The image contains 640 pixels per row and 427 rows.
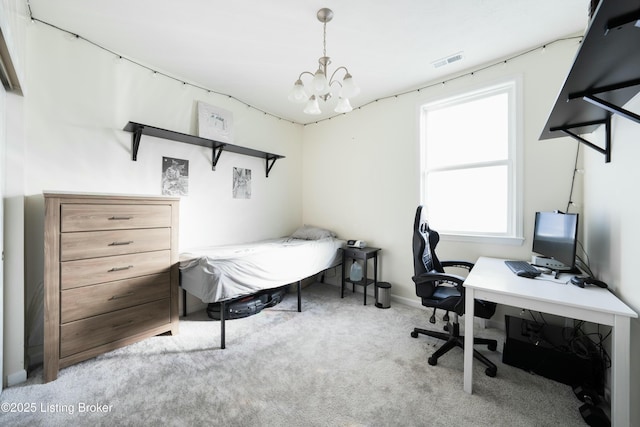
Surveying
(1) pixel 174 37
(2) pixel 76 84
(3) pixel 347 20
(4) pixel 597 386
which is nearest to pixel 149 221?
(2) pixel 76 84

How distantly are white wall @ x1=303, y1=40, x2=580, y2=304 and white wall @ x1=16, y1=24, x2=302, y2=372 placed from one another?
1073 millimetres

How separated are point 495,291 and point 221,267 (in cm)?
201

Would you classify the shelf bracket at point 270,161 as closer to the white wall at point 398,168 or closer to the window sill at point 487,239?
the white wall at point 398,168

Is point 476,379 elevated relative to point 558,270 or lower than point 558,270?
lower

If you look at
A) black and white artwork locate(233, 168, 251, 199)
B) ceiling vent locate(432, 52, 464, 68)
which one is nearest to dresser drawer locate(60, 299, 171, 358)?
black and white artwork locate(233, 168, 251, 199)

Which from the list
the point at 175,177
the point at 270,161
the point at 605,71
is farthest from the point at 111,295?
the point at 605,71

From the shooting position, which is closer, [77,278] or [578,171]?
[77,278]

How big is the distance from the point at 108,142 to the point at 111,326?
1.60 metres

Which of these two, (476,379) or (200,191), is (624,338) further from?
(200,191)

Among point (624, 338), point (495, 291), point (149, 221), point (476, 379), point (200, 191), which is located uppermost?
point (200, 191)

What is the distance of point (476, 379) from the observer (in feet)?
5.67

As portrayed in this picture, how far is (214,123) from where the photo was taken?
9.68 feet

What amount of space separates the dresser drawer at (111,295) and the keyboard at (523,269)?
113 inches

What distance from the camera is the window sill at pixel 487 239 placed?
93.4 inches
